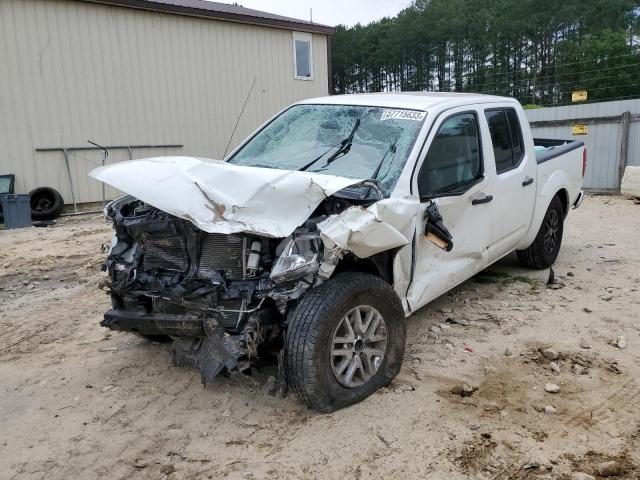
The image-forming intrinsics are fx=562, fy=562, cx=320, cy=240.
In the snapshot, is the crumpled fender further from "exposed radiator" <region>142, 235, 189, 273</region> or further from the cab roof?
the cab roof

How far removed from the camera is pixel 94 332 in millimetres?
4742

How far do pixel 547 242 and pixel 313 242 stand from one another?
396cm

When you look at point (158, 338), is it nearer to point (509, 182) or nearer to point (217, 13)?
point (509, 182)

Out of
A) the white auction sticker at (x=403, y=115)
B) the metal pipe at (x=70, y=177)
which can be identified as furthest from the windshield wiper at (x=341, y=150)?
the metal pipe at (x=70, y=177)

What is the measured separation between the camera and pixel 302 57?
16.3m

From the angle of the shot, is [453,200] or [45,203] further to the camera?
[45,203]

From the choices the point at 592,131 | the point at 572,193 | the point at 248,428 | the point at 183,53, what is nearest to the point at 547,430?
the point at 248,428

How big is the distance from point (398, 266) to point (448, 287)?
796 millimetres

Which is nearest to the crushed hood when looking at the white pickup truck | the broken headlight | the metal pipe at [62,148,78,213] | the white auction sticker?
the white pickup truck

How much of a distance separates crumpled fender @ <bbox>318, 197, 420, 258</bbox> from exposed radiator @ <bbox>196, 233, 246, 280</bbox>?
0.53 m

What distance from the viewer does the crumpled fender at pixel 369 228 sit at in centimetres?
312

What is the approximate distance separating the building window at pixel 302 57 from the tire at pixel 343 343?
13.6 metres

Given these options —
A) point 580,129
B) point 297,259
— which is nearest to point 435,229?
point 297,259

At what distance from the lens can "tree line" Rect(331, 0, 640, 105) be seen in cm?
3319
